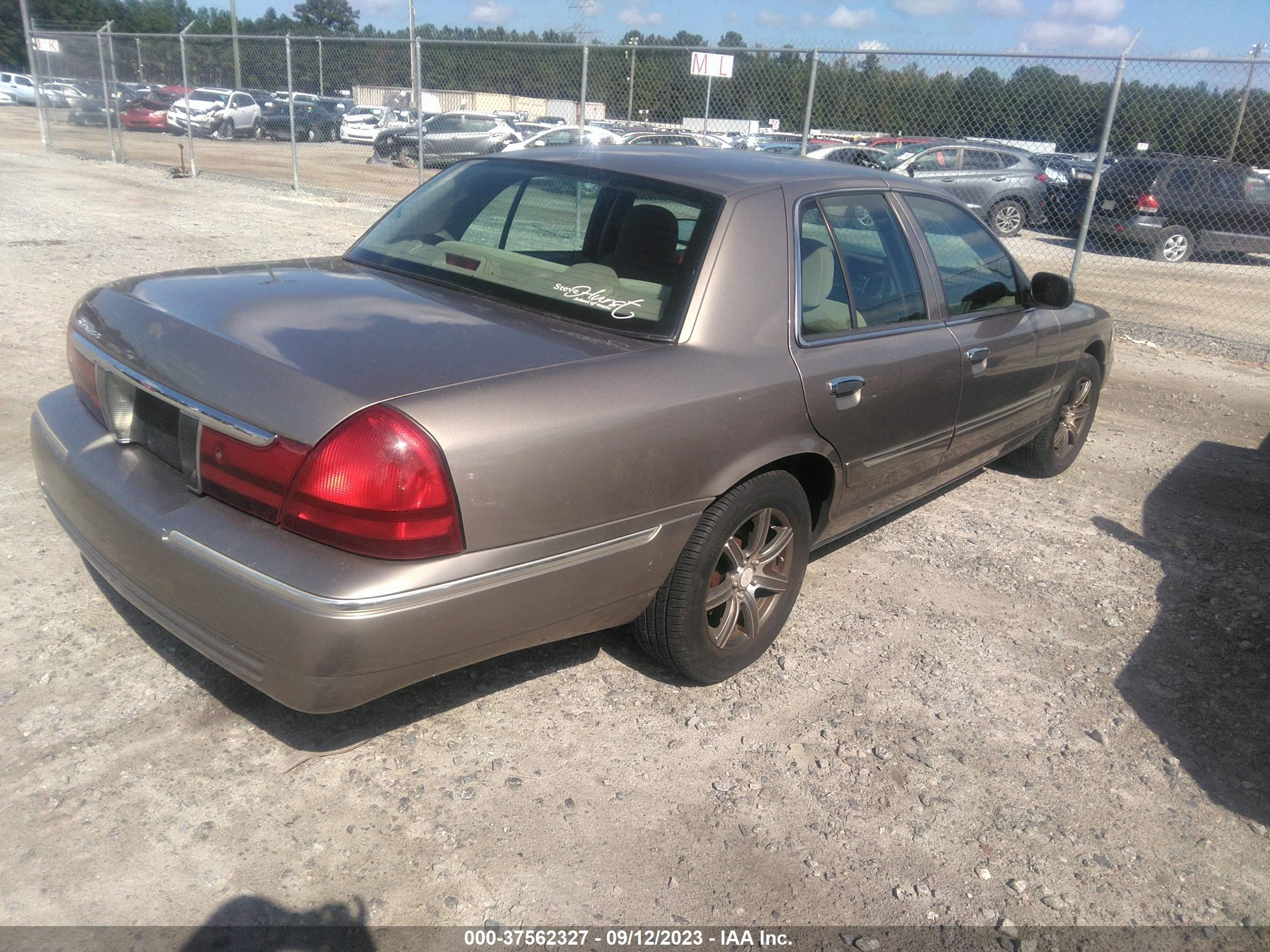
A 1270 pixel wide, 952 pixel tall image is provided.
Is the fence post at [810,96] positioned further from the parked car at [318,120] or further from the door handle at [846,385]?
the parked car at [318,120]

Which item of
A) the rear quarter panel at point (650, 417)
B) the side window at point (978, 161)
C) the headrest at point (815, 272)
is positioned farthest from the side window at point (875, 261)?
the side window at point (978, 161)

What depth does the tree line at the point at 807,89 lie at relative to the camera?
34.6 ft

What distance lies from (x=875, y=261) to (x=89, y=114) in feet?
74.0

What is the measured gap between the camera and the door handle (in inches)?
130

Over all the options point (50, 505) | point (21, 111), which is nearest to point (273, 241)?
point (50, 505)

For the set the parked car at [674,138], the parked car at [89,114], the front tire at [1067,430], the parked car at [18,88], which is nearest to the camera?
the front tire at [1067,430]

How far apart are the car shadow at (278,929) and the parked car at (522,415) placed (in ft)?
1.49

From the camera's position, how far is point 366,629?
2.27 m

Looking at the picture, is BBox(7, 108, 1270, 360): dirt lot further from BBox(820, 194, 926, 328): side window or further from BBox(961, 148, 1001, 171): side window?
BBox(820, 194, 926, 328): side window

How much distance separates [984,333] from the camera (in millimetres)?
4156

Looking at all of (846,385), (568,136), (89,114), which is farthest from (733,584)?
(89,114)

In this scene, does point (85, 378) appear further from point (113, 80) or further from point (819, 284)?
point (113, 80)

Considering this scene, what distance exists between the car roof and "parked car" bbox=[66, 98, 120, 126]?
65.4 ft

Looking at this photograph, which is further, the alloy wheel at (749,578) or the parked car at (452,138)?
the parked car at (452,138)
